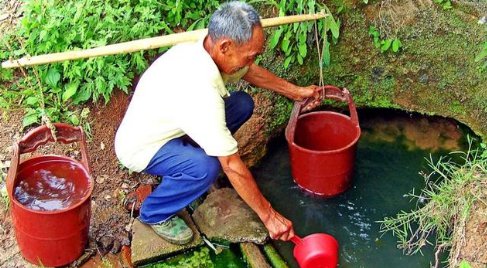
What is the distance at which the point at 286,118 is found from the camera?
17.7 feet

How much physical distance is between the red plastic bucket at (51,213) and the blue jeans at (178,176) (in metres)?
0.41

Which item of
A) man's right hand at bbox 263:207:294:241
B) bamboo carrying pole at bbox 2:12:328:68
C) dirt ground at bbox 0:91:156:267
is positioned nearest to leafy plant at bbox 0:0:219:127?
dirt ground at bbox 0:91:156:267

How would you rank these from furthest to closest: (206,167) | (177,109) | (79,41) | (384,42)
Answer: (384,42)
(79,41)
(206,167)
(177,109)

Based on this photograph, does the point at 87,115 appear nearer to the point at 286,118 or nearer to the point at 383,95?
the point at 286,118

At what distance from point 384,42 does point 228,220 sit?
74.9 inches

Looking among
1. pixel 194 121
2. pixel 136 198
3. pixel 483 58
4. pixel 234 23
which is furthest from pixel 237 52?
pixel 483 58

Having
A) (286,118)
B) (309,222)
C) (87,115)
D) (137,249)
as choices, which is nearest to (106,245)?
(137,249)

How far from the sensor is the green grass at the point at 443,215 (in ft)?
13.8

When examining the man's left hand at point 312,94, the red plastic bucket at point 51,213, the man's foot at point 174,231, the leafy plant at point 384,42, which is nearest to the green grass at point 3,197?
the red plastic bucket at point 51,213

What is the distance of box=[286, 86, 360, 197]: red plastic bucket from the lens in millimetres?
4672

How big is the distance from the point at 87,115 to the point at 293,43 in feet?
5.36

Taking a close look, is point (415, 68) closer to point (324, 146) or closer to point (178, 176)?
point (324, 146)

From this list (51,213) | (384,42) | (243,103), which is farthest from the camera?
(384,42)

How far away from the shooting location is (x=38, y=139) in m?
4.14
